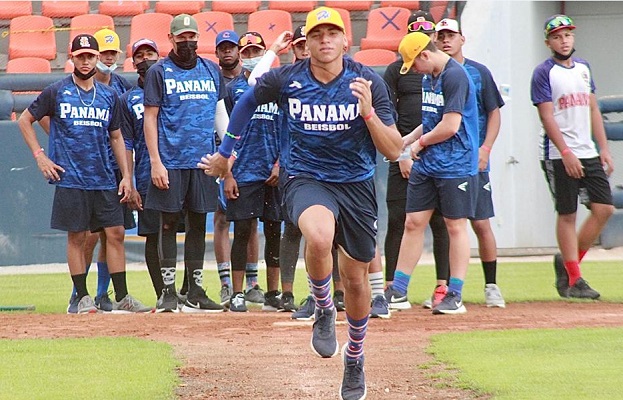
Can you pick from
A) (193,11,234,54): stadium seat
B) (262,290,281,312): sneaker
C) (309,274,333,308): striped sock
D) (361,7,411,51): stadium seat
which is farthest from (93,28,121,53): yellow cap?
(361,7,411,51): stadium seat

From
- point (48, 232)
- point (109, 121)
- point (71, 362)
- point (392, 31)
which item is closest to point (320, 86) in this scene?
point (71, 362)

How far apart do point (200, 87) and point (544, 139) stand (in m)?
3.20

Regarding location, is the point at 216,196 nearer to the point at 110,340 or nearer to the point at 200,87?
the point at 200,87

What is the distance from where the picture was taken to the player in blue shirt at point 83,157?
1004cm

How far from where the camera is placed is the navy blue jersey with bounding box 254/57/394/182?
6402mm

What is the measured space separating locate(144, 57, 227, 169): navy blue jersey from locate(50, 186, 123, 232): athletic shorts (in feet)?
2.60

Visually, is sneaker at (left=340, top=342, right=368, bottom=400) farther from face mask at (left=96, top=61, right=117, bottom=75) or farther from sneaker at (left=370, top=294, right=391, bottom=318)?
face mask at (left=96, top=61, right=117, bottom=75)

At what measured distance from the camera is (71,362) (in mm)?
7059

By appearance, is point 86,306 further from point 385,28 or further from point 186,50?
point 385,28

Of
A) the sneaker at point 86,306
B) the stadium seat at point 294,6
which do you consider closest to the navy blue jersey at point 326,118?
the sneaker at point 86,306

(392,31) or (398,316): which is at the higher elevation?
(392,31)

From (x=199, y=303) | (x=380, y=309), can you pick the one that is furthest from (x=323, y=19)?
(x=199, y=303)

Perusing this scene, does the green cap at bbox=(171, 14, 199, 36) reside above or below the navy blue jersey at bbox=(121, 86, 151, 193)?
above

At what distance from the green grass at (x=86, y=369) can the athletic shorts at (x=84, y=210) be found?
82.5 inches
